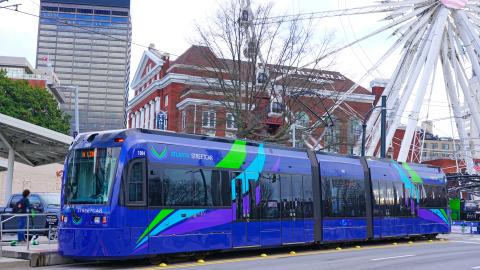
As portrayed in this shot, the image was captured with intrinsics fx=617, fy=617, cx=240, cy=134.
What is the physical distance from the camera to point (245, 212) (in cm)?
1705

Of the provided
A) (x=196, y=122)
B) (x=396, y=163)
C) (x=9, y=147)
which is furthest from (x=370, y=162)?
(x=196, y=122)

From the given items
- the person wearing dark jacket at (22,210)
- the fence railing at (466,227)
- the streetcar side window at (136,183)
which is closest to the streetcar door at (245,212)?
the streetcar side window at (136,183)

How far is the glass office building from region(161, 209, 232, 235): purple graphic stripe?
97614 mm

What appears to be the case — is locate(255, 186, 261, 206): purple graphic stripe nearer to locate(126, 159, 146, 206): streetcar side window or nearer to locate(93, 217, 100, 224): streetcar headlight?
locate(126, 159, 146, 206): streetcar side window

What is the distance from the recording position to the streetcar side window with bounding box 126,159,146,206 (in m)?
14.0

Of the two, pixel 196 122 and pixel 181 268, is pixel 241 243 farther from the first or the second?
pixel 196 122

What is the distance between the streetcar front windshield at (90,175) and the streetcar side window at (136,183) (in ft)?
1.29

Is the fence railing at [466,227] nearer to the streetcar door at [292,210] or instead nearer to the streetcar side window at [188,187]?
the streetcar door at [292,210]

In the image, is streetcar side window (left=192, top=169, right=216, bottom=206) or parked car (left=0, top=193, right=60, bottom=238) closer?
streetcar side window (left=192, top=169, right=216, bottom=206)

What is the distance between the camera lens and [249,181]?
17344mm

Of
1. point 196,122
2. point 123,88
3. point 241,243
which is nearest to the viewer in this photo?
point 241,243

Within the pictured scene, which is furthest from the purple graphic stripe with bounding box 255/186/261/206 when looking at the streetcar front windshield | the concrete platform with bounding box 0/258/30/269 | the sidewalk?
the concrete platform with bounding box 0/258/30/269

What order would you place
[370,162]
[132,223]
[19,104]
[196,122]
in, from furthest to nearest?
1. [19,104]
2. [196,122]
3. [370,162]
4. [132,223]

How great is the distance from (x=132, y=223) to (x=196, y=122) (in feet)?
87.8
